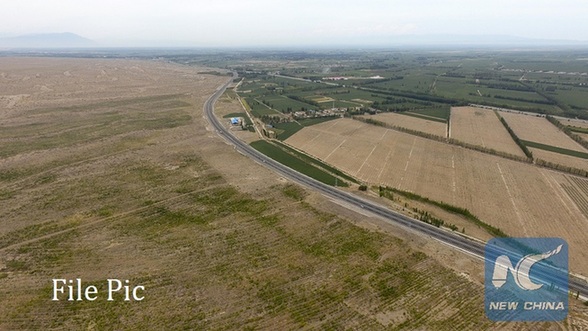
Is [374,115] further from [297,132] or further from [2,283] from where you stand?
[2,283]

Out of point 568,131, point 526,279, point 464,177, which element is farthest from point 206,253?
point 568,131

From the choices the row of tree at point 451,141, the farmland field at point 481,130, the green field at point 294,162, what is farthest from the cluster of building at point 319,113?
the farmland field at point 481,130

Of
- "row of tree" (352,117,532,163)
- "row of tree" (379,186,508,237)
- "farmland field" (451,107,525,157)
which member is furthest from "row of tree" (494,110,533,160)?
"row of tree" (379,186,508,237)

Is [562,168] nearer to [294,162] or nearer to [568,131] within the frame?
[568,131]

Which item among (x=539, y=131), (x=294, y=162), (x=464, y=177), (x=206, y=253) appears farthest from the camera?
(x=539, y=131)

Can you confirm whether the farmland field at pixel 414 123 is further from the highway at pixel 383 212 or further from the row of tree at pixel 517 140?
the highway at pixel 383 212

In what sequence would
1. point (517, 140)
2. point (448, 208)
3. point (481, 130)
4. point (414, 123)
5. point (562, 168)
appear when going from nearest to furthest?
point (448, 208) < point (562, 168) < point (517, 140) < point (481, 130) < point (414, 123)

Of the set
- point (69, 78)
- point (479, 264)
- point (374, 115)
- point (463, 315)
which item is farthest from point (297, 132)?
point (69, 78)
